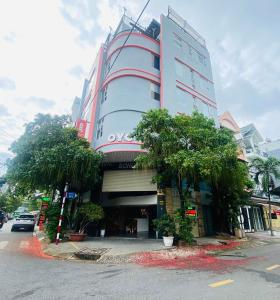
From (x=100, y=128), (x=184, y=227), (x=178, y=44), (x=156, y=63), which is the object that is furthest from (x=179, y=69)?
(x=184, y=227)

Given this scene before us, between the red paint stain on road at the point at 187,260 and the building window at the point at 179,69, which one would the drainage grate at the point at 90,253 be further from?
the building window at the point at 179,69

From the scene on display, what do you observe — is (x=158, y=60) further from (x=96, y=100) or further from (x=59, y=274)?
(x=59, y=274)

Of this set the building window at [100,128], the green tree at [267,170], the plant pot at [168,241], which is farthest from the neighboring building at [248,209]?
the building window at [100,128]

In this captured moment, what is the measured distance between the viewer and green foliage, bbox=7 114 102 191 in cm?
1162

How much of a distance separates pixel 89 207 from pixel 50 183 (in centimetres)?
325

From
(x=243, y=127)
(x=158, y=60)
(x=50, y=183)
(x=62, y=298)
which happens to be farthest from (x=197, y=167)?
(x=243, y=127)

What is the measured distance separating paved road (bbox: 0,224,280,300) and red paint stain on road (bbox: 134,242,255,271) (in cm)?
61

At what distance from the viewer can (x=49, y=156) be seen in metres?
11.5

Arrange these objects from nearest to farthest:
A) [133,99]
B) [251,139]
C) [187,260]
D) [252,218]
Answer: [187,260], [133,99], [252,218], [251,139]

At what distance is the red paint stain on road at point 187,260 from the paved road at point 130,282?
61 cm

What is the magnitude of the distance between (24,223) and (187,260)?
59.9 feet

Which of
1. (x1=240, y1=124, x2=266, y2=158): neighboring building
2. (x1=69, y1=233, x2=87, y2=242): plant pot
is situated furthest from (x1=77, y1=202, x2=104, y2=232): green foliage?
(x1=240, y1=124, x2=266, y2=158): neighboring building

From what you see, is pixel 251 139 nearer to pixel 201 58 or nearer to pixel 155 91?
pixel 201 58

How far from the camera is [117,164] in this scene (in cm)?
1538
